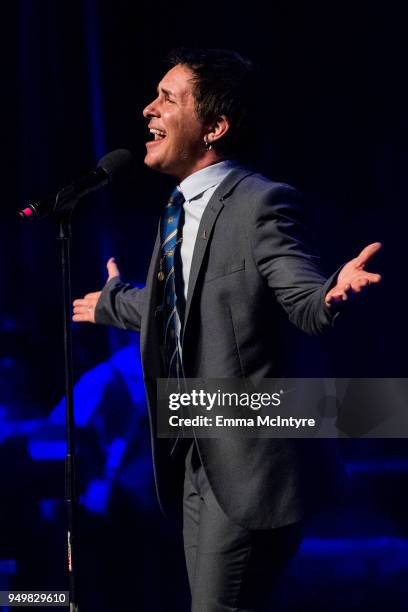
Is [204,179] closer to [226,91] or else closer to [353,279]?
[226,91]

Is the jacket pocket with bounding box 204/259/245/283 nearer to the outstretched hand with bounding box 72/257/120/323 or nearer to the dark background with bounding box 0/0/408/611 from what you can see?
the outstretched hand with bounding box 72/257/120/323

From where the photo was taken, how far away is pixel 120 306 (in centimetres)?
194

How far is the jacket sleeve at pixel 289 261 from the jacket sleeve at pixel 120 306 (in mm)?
422

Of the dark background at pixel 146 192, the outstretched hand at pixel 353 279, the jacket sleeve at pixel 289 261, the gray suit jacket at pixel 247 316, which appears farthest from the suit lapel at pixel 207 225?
the dark background at pixel 146 192

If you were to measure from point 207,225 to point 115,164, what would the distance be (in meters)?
0.31

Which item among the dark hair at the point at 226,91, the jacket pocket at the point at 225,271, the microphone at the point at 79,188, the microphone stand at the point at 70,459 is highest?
the dark hair at the point at 226,91

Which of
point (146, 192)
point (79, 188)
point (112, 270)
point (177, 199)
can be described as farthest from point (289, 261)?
point (146, 192)

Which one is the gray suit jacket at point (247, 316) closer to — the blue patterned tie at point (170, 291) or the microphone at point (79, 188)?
the blue patterned tie at point (170, 291)

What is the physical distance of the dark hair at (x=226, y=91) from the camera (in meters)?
1.82

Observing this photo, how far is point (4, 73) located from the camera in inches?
99.7

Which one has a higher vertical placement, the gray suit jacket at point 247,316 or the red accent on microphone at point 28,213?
the red accent on microphone at point 28,213

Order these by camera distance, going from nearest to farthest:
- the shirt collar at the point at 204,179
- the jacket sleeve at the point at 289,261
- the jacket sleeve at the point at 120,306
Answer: the jacket sleeve at the point at 289,261 < the shirt collar at the point at 204,179 < the jacket sleeve at the point at 120,306

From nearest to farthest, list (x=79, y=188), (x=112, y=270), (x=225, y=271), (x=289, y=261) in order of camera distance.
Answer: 1. (x=289, y=261)
2. (x=225, y=271)
3. (x=79, y=188)
4. (x=112, y=270)

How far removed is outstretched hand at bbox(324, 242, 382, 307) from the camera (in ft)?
4.06
